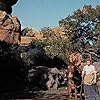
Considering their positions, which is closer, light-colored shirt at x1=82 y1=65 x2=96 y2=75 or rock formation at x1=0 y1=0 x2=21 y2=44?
light-colored shirt at x1=82 y1=65 x2=96 y2=75

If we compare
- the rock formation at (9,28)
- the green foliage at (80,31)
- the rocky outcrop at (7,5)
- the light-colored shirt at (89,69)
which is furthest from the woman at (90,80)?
the green foliage at (80,31)

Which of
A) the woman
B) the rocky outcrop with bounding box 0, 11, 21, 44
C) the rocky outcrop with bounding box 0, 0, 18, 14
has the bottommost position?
the woman

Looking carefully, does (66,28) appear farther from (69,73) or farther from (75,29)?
(69,73)

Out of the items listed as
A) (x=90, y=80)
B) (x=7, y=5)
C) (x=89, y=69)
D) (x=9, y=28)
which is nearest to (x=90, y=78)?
(x=90, y=80)

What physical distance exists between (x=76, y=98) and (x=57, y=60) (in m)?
15.9

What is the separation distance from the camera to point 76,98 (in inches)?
595

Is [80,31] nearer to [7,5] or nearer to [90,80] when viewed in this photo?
[7,5]

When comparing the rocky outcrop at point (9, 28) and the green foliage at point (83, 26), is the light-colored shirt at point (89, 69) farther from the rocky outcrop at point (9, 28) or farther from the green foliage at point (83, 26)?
the green foliage at point (83, 26)

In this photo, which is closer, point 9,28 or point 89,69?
point 89,69

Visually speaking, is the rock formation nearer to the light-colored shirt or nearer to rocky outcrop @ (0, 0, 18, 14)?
rocky outcrop @ (0, 0, 18, 14)

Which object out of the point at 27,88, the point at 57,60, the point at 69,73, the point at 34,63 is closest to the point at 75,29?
the point at 57,60

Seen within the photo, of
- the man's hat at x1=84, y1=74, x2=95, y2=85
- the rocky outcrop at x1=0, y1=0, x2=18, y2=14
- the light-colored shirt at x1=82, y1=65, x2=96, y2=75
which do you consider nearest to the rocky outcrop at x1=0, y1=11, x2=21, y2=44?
the rocky outcrop at x1=0, y1=0, x2=18, y2=14

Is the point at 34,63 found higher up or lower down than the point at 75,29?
lower down

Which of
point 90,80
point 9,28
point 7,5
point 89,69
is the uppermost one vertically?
point 7,5
